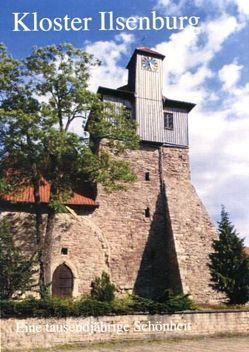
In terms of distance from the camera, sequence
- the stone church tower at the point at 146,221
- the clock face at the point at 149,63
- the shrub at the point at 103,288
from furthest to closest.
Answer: the clock face at the point at 149,63 → the stone church tower at the point at 146,221 → the shrub at the point at 103,288

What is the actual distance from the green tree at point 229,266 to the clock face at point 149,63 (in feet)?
36.0

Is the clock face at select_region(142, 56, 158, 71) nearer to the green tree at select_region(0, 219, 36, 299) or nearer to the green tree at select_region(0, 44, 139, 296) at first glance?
the green tree at select_region(0, 44, 139, 296)

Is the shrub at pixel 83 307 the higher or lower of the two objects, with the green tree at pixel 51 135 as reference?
lower

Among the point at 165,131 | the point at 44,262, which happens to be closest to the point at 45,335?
the point at 44,262

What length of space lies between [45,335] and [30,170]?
8.35 meters

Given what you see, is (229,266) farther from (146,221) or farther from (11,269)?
(11,269)

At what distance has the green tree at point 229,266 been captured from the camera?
67.1 feet

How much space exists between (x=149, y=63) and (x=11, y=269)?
54.9 ft

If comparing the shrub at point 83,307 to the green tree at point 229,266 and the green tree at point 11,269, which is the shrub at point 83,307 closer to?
the green tree at point 11,269

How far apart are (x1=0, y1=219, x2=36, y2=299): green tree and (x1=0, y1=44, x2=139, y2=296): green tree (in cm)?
109

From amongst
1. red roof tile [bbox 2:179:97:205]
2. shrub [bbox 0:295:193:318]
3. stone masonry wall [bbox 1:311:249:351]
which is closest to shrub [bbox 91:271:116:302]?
shrub [bbox 0:295:193:318]

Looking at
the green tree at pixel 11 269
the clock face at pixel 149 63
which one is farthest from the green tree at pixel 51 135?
the clock face at pixel 149 63

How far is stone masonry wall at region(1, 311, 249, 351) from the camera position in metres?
13.2

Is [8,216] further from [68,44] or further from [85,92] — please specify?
[68,44]
